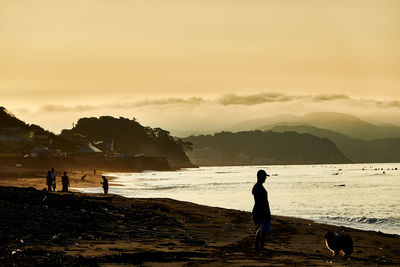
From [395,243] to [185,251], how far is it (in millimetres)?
10485

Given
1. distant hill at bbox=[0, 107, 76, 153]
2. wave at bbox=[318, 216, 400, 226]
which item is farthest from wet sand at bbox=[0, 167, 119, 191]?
distant hill at bbox=[0, 107, 76, 153]

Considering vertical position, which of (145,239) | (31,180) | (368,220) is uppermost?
(31,180)

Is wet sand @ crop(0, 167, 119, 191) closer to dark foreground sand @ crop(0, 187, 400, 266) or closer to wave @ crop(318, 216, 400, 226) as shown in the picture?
wave @ crop(318, 216, 400, 226)

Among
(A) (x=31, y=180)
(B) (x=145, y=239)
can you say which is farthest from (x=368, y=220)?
(A) (x=31, y=180)

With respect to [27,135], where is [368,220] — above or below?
below

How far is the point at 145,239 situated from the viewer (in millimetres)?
17109

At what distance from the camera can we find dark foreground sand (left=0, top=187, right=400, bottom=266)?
13.1 m

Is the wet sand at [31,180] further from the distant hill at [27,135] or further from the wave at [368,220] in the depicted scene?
the distant hill at [27,135]

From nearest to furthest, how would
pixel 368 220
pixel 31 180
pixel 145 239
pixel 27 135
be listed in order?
pixel 145 239
pixel 368 220
pixel 31 180
pixel 27 135

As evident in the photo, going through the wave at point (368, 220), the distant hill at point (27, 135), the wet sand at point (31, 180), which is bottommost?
the wave at point (368, 220)

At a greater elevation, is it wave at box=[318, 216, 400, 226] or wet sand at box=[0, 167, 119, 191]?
wet sand at box=[0, 167, 119, 191]

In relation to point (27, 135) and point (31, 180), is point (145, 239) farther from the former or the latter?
point (27, 135)

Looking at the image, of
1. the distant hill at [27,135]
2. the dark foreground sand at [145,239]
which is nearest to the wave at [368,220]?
the dark foreground sand at [145,239]

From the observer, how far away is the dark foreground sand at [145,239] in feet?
43.0
